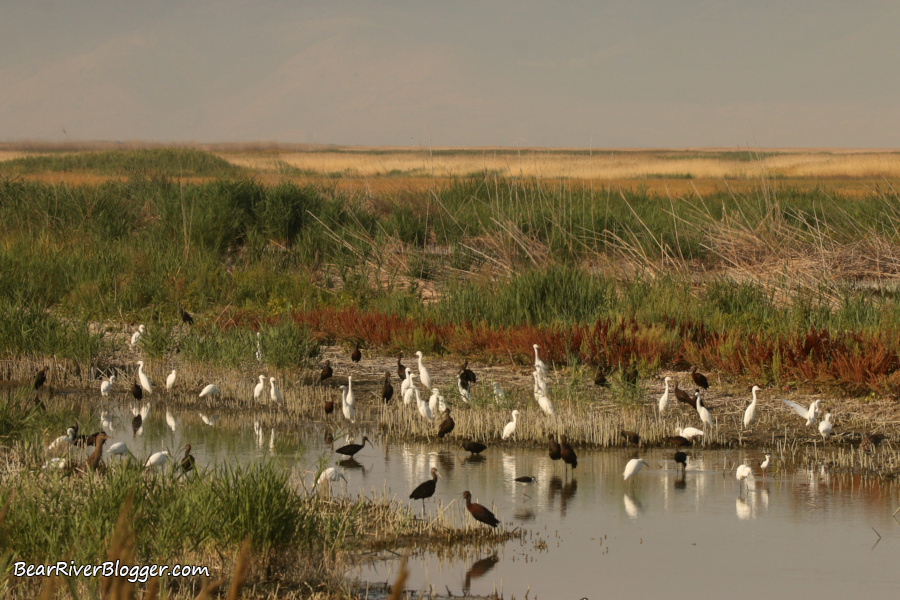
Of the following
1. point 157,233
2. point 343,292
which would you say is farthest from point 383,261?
point 157,233

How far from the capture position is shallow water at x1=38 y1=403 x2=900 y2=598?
19.1 ft

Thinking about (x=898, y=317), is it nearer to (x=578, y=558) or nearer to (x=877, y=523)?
(x=877, y=523)

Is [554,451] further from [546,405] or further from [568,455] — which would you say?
[546,405]

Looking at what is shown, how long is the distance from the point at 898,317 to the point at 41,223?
1887 centimetres

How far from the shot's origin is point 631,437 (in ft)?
31.4

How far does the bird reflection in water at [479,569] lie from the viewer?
5712 millimetres

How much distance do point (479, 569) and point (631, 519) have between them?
1628 millimetres

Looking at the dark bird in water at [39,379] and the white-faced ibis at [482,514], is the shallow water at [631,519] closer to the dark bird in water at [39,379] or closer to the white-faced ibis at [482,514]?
the white-faced ibis at [482,514]

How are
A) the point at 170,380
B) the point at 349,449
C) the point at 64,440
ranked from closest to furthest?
the point at 64,440 < the point at 349,449 < the point at 170,380

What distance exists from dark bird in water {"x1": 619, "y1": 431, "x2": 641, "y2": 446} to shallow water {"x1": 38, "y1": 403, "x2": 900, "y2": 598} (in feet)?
0.57

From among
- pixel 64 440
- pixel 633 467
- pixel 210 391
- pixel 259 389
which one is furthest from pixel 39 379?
pixel 633 467

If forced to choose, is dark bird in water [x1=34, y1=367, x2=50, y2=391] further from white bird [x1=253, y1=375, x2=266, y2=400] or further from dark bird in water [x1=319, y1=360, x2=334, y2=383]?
dark bird in water [x1=319, y1=360, x2=334, y2=383]

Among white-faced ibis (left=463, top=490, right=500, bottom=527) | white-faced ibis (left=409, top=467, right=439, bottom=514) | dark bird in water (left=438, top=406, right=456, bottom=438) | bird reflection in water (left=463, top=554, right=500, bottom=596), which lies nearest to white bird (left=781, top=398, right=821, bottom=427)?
dark bird in water (left=438, top=406, right=456, bottom=438)

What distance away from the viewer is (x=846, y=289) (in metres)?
15.2
